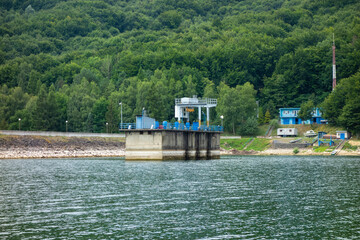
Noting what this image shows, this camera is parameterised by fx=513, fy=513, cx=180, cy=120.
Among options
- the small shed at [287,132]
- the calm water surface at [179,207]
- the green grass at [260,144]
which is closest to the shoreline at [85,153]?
the green grass at [260,144]

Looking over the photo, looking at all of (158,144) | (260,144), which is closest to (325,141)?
(260,144)

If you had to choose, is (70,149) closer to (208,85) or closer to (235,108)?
(235,108)

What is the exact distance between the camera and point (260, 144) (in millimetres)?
119125

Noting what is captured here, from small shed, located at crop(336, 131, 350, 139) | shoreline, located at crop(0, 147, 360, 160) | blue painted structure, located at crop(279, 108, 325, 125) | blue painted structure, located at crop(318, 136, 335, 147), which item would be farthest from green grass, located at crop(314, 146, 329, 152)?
blue painted structure, located at crop(279, 108, 325, 125)

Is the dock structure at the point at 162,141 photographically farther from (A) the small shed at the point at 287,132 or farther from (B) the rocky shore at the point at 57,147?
(A) the small shed at the point at 287,132

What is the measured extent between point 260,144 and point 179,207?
87.6m

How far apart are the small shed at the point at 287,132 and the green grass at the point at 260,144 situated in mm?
7560

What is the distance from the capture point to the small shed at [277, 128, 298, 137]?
126m

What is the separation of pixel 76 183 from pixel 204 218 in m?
20.6

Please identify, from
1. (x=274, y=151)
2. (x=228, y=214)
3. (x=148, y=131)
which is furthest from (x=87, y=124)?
(x=228, y=214)

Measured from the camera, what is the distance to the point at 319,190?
139 ft

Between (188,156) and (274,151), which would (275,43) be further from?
(188,156)

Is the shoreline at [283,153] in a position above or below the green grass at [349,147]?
below

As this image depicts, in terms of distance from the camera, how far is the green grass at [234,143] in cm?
12088
